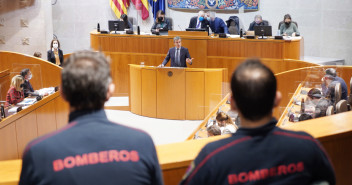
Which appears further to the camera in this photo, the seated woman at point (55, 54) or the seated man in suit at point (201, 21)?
the seated man in suit at point (201, 21)

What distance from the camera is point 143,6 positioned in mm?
14016

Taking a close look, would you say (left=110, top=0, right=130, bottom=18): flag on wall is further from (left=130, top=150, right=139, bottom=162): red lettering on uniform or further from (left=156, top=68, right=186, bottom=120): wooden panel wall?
(left=130, top=150, right=139, bottom=162): red lettering on uniform

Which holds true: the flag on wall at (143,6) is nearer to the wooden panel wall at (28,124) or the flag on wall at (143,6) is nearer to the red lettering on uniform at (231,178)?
the wooden panel wall at (28,124)

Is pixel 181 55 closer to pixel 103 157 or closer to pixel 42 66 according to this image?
pixel 42 66

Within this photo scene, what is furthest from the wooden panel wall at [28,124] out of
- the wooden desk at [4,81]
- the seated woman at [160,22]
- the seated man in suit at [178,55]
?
the seated woman at [160,22]

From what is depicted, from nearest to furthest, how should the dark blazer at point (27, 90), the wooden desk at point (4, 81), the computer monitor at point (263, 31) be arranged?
the dark blazer at point (27, 90)
the wooden desk at point (4, 81)
the computer monitor at point (263, 31)

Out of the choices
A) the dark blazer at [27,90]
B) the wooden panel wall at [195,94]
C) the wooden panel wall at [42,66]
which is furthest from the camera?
the wooden panel wall at [42,66]

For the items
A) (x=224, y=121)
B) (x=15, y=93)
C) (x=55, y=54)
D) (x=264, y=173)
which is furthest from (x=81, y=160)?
(x=55, y=54)

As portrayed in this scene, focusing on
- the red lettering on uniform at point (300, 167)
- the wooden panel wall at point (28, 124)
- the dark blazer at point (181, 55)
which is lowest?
the wooden panel wall at point (28, 124)

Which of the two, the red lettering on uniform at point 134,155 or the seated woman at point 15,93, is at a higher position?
the red lettering on uniform at point 134,155

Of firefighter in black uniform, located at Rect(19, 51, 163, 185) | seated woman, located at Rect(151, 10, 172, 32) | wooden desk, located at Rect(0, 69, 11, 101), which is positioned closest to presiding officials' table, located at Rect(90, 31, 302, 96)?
seated woman, located at Rect(151, 10, 172, 32)

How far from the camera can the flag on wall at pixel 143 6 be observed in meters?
13.9

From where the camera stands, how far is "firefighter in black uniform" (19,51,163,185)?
1574mm

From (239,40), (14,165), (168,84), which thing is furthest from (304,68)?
(14,165)
